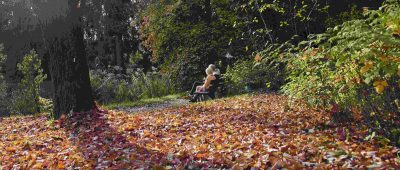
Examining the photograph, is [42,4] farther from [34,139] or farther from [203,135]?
[203,135]

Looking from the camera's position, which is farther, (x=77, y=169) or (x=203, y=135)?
(x=203, y=135)

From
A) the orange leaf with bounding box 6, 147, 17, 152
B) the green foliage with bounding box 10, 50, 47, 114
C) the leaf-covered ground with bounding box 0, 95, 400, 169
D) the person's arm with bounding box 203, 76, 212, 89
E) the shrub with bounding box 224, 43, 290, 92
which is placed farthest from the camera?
the shrub with bounding box 224, 43, 290, 92

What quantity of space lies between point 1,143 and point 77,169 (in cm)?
296

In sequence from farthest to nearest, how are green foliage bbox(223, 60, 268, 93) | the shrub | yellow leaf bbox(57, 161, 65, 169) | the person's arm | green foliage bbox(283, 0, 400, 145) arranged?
green foliage bbox(223, 60, 268, 93) → the shrub → the person's arm → yellow leaf bbox(57, 161, 65, 169) → green foliage bbox(283, 0, 400, 145)

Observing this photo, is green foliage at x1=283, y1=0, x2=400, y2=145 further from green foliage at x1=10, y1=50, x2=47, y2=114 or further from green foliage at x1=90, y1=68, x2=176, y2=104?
green foliage at x1=90, y1=68, x2=176, y2=104

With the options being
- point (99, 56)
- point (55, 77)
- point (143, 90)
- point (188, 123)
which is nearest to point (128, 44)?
point (99, 56)

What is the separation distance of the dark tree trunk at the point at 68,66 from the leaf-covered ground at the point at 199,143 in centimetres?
39

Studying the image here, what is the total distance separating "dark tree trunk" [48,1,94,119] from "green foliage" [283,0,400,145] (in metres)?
4.61

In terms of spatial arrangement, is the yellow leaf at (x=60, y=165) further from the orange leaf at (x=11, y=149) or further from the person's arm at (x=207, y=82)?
the person's arm at (x=207, y=82)

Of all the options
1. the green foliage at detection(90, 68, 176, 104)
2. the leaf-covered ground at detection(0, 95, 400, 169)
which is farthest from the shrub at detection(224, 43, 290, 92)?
the leaf-covered ground at detection(0, 95, 400, 169)

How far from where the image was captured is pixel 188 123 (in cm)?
784

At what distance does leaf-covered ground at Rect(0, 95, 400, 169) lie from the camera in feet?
15.1

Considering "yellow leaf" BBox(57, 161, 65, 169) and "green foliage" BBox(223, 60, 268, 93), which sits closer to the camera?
"yellow leaf" BBox(57, 161, 65, 169)

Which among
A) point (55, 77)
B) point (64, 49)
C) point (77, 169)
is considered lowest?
point (77, 169)
